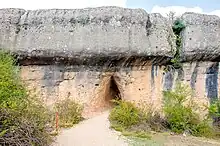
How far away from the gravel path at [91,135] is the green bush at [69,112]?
0.68ft

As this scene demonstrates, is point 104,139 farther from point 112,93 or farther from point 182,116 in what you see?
point 112,93

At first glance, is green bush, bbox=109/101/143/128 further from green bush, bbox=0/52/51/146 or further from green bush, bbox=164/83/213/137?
green bush, bbox=0/52/51/146

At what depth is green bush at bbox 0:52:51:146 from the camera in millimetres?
6578

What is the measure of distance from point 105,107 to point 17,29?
3.05 m

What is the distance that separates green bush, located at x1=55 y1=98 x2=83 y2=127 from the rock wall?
1.00ft

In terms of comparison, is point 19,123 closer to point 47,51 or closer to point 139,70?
point 47,51

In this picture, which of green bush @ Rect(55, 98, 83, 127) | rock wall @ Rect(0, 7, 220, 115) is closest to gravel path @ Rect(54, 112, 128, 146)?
green bush @ Rect(55, 98, 83, 127)

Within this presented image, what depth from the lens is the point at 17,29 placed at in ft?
35.8

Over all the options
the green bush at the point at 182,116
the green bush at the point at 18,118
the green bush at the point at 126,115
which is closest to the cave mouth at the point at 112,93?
the green bush at the point at 126,115

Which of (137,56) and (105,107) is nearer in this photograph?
(137,56)

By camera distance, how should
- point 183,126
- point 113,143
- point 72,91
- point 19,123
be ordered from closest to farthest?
1. point 19,123
2. point 113,143
3. point 183,126
4. point 72,91

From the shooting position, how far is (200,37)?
36.9ft

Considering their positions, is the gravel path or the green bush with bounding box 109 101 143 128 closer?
the gravel path

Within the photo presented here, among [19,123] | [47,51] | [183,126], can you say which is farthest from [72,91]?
[19,123]
